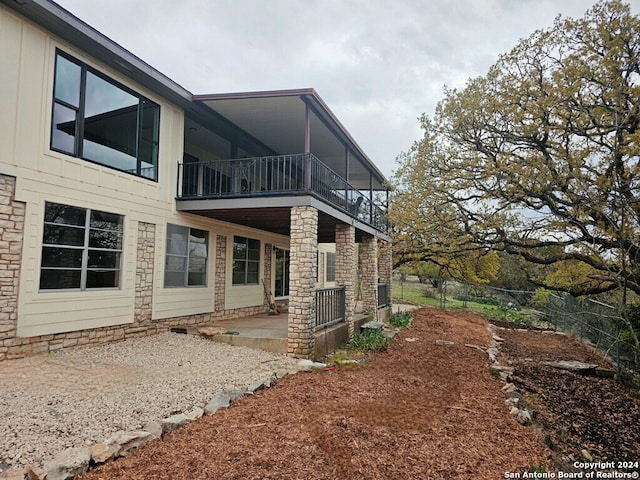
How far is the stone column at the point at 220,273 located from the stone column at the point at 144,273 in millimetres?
2218

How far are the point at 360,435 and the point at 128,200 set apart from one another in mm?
6808

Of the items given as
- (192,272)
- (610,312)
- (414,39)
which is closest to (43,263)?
(192,272)

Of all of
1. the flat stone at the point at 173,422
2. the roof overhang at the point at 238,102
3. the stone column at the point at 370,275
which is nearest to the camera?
the flat stone at the point at 173,422

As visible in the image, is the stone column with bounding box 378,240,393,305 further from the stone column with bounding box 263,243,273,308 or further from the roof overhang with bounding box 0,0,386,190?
the stone column with bounding box 263,243,273,308

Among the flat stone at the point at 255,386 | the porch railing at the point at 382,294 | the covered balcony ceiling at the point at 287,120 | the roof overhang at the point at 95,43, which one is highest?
the roof overhang at the point at 95,43

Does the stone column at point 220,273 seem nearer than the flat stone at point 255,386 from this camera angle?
No

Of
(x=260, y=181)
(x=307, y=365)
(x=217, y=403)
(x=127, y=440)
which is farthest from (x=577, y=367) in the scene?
(x=127, y=440)

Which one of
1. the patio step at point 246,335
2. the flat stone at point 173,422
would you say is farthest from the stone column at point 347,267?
the flat stone at point 173,422

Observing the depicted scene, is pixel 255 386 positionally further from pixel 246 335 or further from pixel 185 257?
pixel 185 257

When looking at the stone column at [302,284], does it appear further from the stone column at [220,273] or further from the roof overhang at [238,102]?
the stone column at [220,273]

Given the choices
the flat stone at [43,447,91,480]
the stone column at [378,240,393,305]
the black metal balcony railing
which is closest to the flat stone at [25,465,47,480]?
the flat stone at [43,447,91,480]

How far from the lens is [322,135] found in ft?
37.1

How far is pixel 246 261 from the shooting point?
1205 cm

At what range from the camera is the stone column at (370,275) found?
13.5 meters
